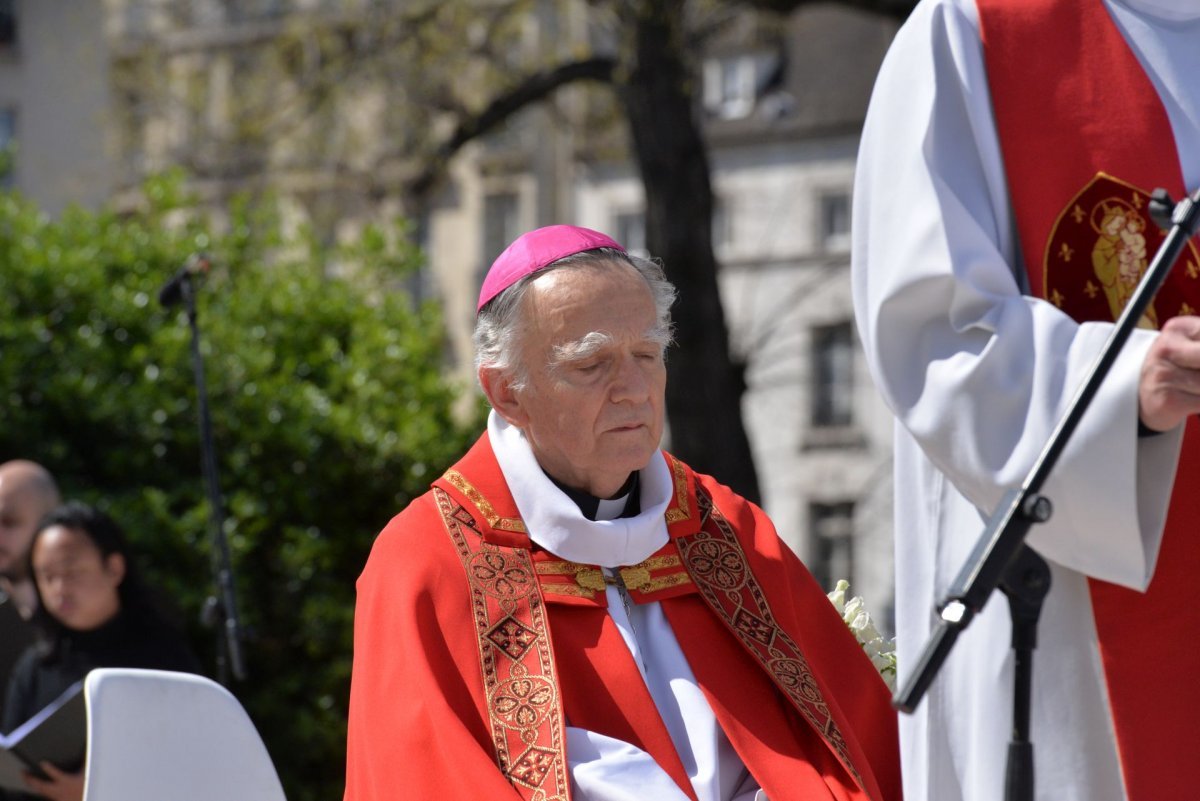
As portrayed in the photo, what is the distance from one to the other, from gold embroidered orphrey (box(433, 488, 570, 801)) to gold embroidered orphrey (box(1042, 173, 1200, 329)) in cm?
103

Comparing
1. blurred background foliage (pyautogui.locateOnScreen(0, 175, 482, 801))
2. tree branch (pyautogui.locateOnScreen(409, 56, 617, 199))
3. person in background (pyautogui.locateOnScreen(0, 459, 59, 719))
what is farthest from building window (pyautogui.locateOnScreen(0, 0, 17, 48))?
person in background (pyautogui.locateOnScreen(0, 459, 59, 719))

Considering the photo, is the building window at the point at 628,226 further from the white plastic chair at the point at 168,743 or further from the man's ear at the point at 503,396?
the man's ear at the point at 503,396

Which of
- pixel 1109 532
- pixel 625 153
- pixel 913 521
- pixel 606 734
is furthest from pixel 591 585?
pixel 625 153

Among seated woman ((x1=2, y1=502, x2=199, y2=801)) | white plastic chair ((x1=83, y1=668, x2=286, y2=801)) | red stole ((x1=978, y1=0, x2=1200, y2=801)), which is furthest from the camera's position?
seated woman ((x1=2, y1=502, x2=199, y2=801))

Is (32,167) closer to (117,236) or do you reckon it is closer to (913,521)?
(117,236)

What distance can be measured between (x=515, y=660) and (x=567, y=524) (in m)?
0.27

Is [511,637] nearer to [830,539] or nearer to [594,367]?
[594,367]

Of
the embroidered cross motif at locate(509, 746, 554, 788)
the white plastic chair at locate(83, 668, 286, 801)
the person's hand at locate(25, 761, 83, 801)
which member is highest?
the embroidered cross motif at locate(509, 746, 554, 788)

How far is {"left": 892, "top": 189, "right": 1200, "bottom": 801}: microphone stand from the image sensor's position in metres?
2.27

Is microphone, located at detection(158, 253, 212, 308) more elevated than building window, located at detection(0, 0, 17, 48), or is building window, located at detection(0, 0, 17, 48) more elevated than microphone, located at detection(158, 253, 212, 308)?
microphone, located at detection(158, 253, 212, 308)

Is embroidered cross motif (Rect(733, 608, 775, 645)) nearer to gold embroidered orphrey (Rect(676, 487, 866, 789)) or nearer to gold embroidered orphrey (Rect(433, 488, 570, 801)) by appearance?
gold embroidered orphrey (Rect(676, 487, 866, 789))

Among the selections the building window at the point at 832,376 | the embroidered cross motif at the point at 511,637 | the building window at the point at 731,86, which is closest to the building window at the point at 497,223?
the building window at the point at 731,86

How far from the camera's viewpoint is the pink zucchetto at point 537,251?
340 centimetres

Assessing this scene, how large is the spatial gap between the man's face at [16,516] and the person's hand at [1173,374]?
514 centimetres
